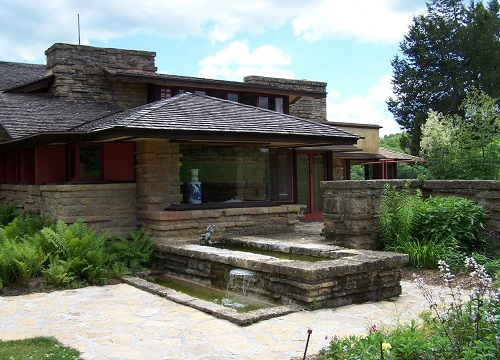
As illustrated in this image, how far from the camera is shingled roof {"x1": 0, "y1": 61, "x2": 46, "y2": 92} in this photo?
17469 mm

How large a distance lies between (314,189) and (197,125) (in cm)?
698

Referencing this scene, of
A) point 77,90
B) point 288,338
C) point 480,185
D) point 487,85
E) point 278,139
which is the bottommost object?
point 288,338

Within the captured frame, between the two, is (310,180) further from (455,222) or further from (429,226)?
(455,222)

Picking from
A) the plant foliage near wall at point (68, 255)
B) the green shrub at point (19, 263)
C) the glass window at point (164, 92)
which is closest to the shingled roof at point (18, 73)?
the glass window at point (164, 92)

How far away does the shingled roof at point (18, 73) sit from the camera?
17469 millimetres

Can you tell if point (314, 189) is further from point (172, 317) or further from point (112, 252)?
point (172, 317)

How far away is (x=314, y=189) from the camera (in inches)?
667

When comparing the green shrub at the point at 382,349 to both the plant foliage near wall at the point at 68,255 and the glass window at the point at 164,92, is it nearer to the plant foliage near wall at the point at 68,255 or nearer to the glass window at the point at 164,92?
the plant foliage near wall at the point at 68,255

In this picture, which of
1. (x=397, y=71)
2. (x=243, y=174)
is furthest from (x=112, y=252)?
(x=397, y=71)

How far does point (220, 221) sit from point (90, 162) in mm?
2932

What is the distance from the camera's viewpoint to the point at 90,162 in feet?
37.3

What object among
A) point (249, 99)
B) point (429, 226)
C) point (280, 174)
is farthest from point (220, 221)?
point (249, 99)

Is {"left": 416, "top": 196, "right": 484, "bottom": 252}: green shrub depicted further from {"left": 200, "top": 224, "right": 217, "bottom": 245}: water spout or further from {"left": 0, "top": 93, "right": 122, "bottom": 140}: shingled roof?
{"left": 0, "top": 93, "right": 122, "bottom": 140}: shingled roof

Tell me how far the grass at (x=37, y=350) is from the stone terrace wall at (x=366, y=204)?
6.07 m
